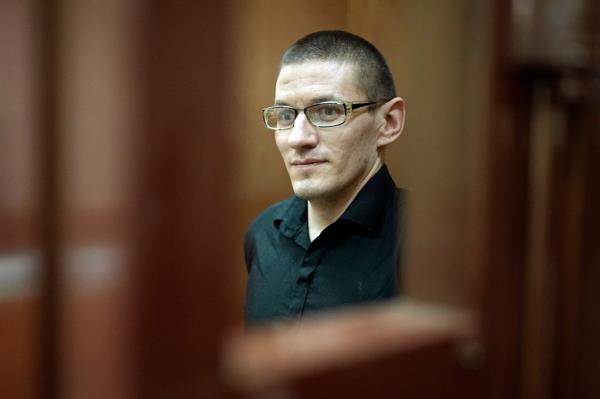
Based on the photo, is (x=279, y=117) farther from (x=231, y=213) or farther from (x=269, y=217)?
(x=231, y=213)

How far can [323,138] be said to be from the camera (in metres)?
1.07

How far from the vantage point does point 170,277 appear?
18.4 inches

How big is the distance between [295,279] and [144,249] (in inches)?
25.8

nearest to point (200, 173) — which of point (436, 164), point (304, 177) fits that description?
point (436, 164)

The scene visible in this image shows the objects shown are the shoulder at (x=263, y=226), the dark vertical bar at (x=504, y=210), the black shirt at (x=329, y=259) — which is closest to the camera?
the dark vertical bar at (x=504, y=210)

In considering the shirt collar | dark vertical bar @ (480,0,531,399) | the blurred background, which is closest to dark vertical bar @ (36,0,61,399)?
the blurred background

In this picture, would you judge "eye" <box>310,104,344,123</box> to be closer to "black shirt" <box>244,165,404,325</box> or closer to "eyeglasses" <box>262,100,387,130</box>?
"eyeglasses" <box>262,100,387,130</box>

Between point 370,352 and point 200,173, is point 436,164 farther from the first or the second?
point 200,173

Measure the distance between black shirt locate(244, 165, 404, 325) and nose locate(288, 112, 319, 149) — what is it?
0.13m

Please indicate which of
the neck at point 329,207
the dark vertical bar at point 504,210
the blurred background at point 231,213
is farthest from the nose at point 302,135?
the dark vertical bar at point 504,210

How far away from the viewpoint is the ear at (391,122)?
1.10 meters

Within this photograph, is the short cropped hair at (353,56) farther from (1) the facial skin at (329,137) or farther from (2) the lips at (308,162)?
(2) the lips at (308,162)

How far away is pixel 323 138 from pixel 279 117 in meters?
0.09

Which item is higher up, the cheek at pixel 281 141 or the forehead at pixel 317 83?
the forehead at pixel 317 83
